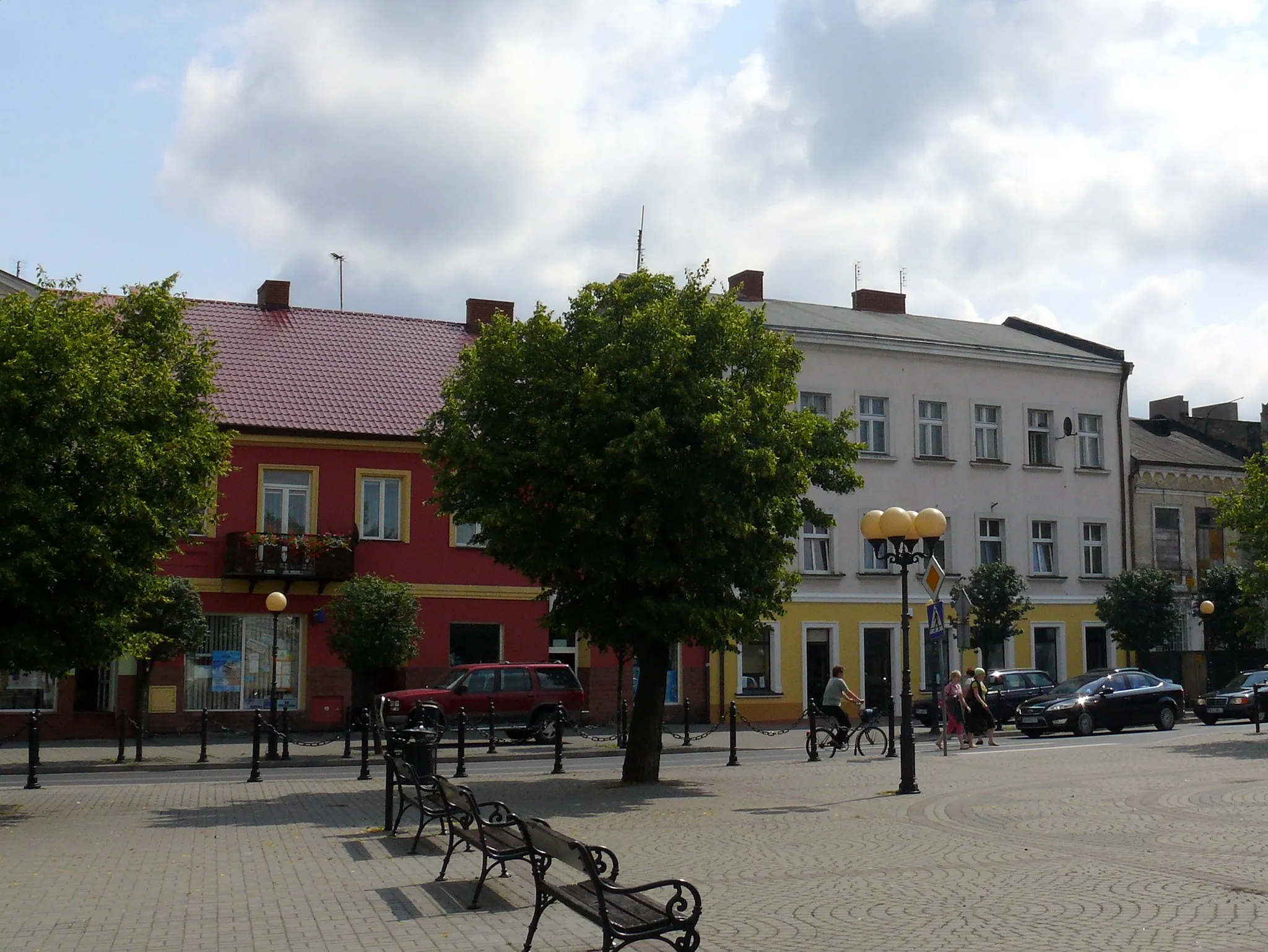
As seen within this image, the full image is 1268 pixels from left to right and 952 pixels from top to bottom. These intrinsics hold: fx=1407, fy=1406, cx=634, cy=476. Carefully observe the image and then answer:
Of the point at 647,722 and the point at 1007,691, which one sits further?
the point at 1007,691

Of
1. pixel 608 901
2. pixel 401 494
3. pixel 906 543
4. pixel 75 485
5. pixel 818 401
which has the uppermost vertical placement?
pixel 818 401

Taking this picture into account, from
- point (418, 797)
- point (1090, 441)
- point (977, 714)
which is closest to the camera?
point (418, 797)

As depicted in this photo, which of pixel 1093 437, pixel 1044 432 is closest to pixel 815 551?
pixel 1044 432

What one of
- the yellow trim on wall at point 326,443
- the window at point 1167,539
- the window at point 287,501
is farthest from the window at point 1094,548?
the window at point 287,501

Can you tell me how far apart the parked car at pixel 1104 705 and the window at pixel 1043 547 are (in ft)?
35.5

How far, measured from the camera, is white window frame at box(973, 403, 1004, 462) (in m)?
45.5

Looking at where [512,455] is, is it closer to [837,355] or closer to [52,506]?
[52,506]

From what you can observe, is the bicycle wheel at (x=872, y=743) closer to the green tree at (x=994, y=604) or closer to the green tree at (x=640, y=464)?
the green tree at (x=640, y=464)

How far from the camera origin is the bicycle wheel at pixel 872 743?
2595 centimetres

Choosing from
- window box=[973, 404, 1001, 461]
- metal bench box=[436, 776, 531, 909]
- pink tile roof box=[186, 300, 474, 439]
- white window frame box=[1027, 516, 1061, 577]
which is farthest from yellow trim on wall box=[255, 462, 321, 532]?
metal bench box=[436, 776, 531, 909]

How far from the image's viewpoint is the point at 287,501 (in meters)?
36.5

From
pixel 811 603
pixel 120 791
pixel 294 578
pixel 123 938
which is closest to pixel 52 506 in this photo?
pixel 120 791

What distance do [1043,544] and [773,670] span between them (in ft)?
35.9

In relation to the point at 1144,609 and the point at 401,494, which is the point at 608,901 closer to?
the point at 401,494
